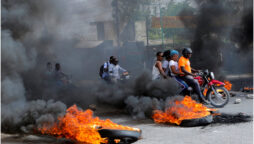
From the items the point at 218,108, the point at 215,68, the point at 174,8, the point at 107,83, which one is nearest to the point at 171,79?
the point at 218,108

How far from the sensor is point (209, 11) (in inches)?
759

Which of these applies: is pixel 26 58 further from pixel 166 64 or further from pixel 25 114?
pixel 166 64

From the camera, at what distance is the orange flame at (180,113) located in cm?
690

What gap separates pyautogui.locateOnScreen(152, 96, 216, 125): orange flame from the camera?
22.6 ft

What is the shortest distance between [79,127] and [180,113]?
8.52 ft

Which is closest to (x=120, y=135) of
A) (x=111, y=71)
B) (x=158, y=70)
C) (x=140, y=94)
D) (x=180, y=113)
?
(x=180, y=113)

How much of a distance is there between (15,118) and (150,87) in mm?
3920

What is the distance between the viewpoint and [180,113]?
697 centimetres

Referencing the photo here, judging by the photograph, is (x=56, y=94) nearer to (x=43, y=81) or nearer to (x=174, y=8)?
(x=43, y=81)

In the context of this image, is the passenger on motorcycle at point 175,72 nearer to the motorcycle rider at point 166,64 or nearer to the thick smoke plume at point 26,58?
the motorcycle rider at point 166,64

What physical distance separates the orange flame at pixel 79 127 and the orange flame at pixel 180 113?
5.68 feet

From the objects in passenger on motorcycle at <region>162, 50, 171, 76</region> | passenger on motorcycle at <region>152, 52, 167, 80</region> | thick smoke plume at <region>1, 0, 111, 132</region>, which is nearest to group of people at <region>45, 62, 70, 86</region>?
thick smoke plume at <region>1, 0, 111, 132</region>

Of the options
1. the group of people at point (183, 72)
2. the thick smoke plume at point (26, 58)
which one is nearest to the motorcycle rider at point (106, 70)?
the thick smoke plume at point (26, 58)

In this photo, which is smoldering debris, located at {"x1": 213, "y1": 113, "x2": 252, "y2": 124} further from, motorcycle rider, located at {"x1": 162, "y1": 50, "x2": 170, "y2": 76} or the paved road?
motorcycle rider, located at {"x1": 162, "y1": 50, "x2": 170, "y2": 76}
